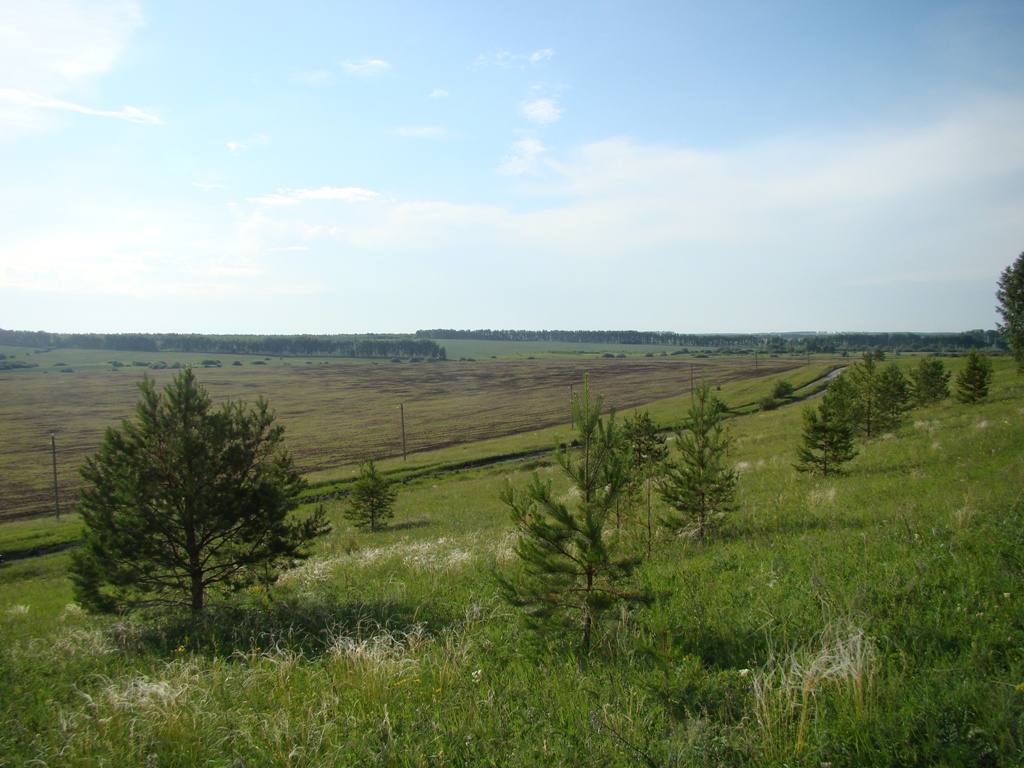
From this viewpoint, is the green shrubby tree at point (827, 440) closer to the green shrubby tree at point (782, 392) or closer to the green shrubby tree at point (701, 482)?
the green shrubby tree at point (701, 482)

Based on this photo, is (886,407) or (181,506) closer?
(181,506)

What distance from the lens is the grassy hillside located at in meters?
3.82

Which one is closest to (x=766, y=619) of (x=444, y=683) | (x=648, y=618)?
(x=648, y=618)

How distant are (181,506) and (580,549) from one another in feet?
23.4

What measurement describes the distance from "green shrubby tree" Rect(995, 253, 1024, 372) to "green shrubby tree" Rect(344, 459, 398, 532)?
4462 centimetres

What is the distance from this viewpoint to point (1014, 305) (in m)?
40.7

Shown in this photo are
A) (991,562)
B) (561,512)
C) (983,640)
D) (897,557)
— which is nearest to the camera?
(983,640)

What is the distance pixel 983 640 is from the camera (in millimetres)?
4504

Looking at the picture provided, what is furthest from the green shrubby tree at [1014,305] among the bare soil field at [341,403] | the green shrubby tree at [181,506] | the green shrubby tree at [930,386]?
the green shrubby tree at [181,506]

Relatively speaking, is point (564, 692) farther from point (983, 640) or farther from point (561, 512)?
point (983, 640)

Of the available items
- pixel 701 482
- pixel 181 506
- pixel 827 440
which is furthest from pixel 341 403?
pixel 701 482

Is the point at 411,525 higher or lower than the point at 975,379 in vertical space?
lower

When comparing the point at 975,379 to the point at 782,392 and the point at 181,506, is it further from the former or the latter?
the point at 181,506

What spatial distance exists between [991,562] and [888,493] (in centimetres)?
617
